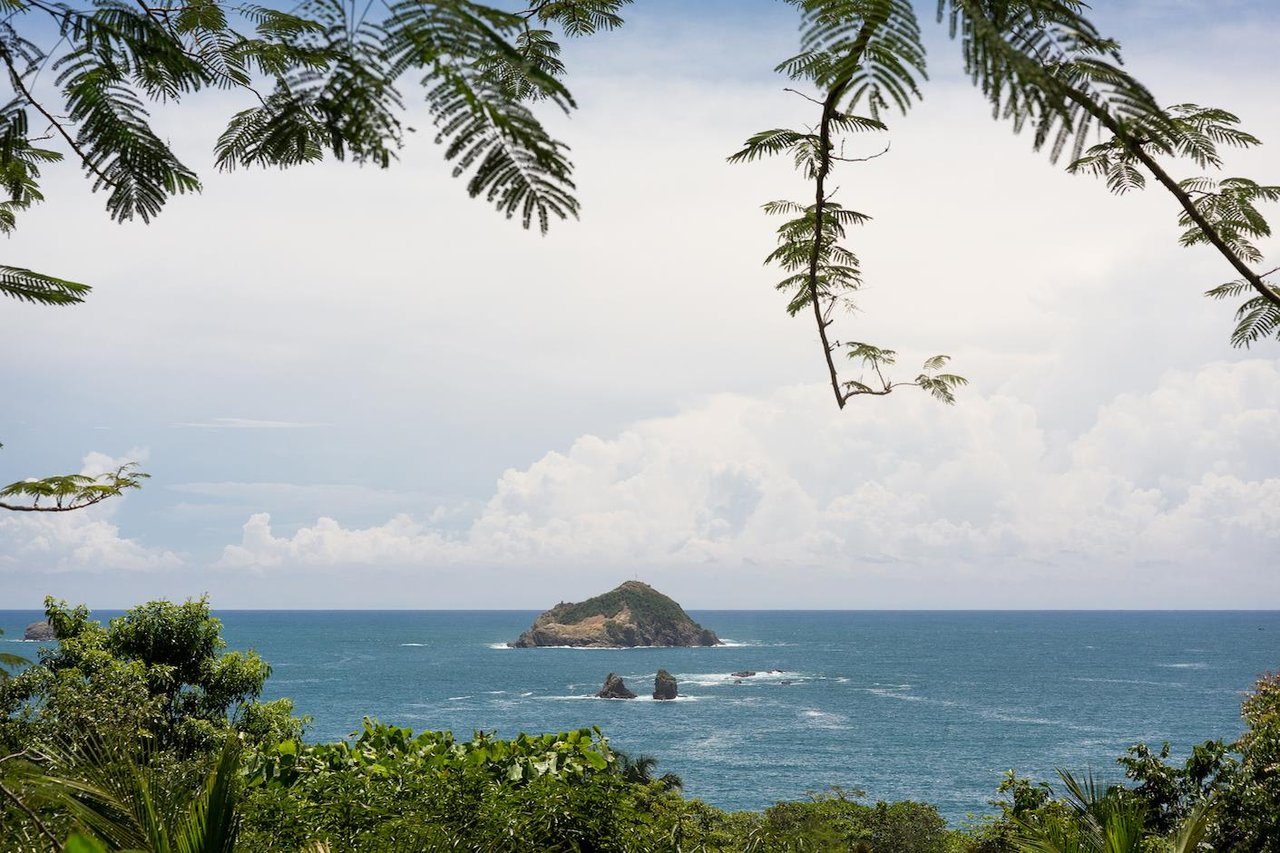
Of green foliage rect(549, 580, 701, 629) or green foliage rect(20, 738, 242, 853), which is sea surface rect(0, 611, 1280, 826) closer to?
green foliage rect(549, 580, 701, 629)

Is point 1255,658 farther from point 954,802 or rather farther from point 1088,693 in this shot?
point 954,802

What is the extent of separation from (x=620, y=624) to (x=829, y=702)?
43.6 metres

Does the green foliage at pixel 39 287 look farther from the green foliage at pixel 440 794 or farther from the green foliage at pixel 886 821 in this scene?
the green foliage at pixel 886 821

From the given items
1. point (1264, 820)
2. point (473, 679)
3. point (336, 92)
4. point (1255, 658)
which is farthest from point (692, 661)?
point (336, 92)

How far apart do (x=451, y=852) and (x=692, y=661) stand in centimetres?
10622

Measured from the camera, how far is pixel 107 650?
16719 millimetres

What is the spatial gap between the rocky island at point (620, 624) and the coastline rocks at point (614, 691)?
36114 millimetres

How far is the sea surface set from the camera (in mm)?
56562

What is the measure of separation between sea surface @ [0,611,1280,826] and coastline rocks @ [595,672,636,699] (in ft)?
5.65

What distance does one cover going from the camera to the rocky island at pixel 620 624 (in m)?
117

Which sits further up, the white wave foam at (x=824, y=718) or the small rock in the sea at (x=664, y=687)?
the small rock in the sea at (x=664, y=687)

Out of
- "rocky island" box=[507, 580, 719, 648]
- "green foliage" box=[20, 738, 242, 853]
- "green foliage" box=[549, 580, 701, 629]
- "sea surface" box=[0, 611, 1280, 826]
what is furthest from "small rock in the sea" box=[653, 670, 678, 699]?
"green foliage" box=[20, 738, 242, 853]

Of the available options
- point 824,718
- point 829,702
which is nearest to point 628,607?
→ point 829,702

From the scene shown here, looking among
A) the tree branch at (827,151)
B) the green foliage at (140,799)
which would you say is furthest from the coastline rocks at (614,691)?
the tree branch at (827,151)
